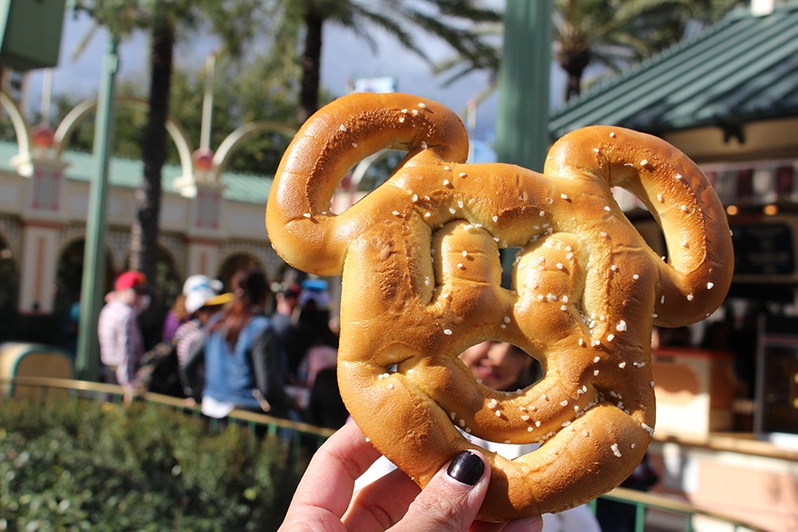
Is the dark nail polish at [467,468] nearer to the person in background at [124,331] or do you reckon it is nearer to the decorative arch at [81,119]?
the person in background at [124,331]

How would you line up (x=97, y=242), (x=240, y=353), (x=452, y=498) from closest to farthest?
(x=452, y=498) → (x=240, y=353) → (x=97, y=242)

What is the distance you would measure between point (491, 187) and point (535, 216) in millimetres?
104

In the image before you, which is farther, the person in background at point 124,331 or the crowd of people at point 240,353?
the person in background at point 124,331

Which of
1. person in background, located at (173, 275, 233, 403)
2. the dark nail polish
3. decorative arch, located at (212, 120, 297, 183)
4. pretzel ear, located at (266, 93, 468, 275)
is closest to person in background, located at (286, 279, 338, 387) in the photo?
person in background, located at (173, 275, 233, 403)

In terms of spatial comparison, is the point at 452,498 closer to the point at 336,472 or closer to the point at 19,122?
the point at 336,472

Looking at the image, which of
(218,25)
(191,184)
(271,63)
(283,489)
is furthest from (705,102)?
(191,184)

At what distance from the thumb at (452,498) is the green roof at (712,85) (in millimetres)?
5995

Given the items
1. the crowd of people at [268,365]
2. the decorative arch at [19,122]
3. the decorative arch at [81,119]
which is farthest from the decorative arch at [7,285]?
the crowd of people at [268,365]

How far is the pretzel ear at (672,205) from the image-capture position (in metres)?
1.65

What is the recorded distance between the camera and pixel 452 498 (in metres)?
1.43

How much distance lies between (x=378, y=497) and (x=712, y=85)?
23.5 ft

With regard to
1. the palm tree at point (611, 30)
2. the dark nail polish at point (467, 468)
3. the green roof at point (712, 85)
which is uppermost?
the palm tree at point (611, 30)

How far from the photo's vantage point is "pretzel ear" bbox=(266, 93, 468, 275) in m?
1.60

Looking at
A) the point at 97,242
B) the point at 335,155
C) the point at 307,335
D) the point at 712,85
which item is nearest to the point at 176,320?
the point at 97,242
